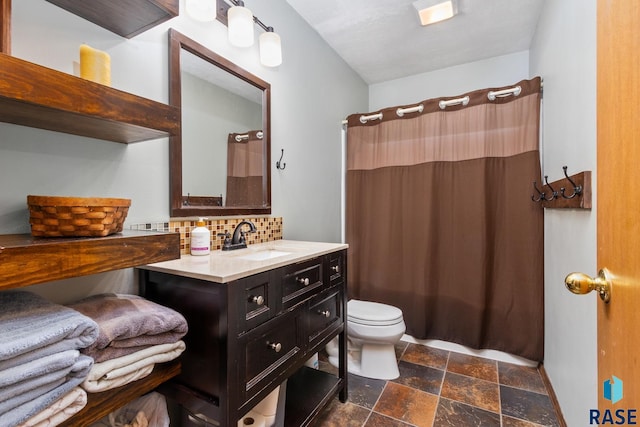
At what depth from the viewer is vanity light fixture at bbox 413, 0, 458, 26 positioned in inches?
75.2

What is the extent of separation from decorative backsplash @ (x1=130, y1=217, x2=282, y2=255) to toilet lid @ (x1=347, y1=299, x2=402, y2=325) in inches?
28.3

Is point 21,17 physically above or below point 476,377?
above

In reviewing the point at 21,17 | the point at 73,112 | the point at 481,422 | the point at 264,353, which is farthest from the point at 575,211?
the point at 21,17

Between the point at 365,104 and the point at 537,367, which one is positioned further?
the point at 365,104

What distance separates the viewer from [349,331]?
198 centimetres

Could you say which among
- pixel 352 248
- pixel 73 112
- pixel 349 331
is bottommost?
pixel 349 331

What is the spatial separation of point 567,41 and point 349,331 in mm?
1968

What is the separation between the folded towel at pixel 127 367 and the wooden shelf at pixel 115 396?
0.03m

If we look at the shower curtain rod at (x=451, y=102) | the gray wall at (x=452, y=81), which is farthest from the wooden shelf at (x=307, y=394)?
the gray wall at (x=452, y=81)

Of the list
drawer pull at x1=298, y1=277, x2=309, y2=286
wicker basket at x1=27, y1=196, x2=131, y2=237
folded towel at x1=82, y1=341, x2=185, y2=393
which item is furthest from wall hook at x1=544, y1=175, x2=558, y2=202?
wicker basket at x1=27, y1=196, x2=131, y2=237

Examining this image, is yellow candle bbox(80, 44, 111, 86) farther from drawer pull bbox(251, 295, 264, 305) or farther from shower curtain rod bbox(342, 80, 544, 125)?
shower curtain rod bbox(342, 80, 544, 125)

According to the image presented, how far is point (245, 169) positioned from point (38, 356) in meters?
1.21

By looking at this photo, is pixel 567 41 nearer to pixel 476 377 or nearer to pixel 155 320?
pixel 476 377

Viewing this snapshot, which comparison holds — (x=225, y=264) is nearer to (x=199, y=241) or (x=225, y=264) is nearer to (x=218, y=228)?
(x=199, y=241)
